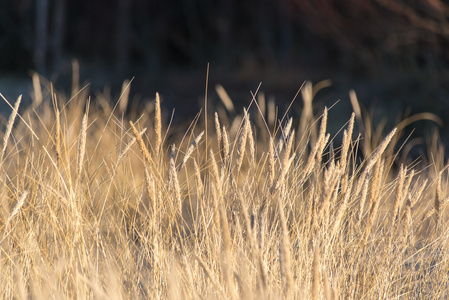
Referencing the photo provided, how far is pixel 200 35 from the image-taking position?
11.6 meters

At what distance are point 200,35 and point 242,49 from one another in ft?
4.55

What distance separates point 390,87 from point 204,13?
6.12 m

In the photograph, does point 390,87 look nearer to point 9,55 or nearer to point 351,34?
point 351,34

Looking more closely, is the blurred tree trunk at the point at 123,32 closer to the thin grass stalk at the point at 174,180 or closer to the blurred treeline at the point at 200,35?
the blurred treeline at the point at 200,35

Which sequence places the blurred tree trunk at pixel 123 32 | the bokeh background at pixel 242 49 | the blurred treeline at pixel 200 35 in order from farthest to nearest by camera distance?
the blurred tree trunk at pixel 123 32
the blurred treeline at pixel 200 35
the bokeh background at pixel 242 49

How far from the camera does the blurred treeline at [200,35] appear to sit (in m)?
6.48

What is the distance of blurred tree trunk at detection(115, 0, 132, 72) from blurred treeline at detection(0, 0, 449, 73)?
2 cm

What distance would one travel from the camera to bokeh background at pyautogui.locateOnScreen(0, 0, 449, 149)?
19.3 ft

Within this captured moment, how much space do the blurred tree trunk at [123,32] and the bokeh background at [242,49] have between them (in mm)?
25

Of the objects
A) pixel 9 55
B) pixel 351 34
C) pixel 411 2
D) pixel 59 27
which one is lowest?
pixel 9 55

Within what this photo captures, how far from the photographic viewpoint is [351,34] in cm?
645

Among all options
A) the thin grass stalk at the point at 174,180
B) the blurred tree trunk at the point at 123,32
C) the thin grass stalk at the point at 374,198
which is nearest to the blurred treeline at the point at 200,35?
the blurred tree trunk at the point at 123,32

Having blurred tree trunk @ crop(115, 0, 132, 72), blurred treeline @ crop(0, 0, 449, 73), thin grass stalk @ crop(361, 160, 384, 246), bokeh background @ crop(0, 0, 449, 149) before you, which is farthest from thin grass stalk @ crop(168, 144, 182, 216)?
blurred tree trunk @ crop(115, 0, 132, 72)

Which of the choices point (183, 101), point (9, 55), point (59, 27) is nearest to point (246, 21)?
point (183, 101)
